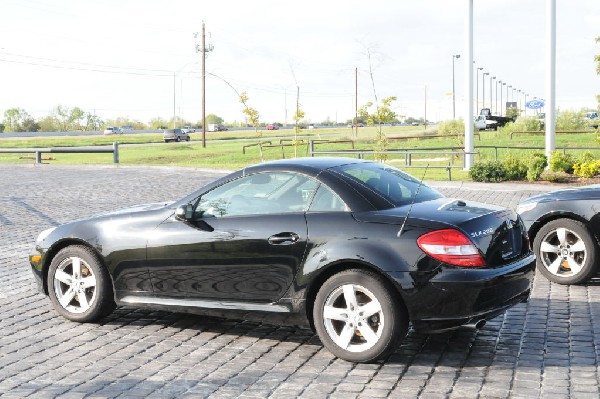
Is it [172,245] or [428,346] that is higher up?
[172,245]

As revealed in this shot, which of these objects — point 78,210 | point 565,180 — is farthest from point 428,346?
point 565,180

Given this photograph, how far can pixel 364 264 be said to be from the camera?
613cm

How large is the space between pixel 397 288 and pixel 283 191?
130 centimetres

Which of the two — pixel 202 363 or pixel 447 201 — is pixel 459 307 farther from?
pixel 202 363

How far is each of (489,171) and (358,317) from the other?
18861 mm

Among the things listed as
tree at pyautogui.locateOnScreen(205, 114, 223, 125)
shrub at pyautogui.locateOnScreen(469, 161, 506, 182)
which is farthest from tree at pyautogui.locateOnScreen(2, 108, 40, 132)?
shrub at pyautogui.locateOnScreen(469, 161, 506, 182)

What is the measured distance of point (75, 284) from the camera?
7.57m

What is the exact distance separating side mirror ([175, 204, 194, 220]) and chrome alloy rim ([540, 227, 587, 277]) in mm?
4321

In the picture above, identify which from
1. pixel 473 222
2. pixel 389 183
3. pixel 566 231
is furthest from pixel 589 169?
pixel 473 222

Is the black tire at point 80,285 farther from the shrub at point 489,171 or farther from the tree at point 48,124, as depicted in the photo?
the tree at point 48,124

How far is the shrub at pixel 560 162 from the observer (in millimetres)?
25031

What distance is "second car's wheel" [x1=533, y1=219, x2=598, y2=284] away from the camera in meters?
8.99

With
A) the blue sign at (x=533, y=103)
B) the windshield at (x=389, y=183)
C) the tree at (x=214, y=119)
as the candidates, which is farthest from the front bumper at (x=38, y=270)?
the tree at (x=214, y=119)

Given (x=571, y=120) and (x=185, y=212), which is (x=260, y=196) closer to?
(x=185, y=212)
